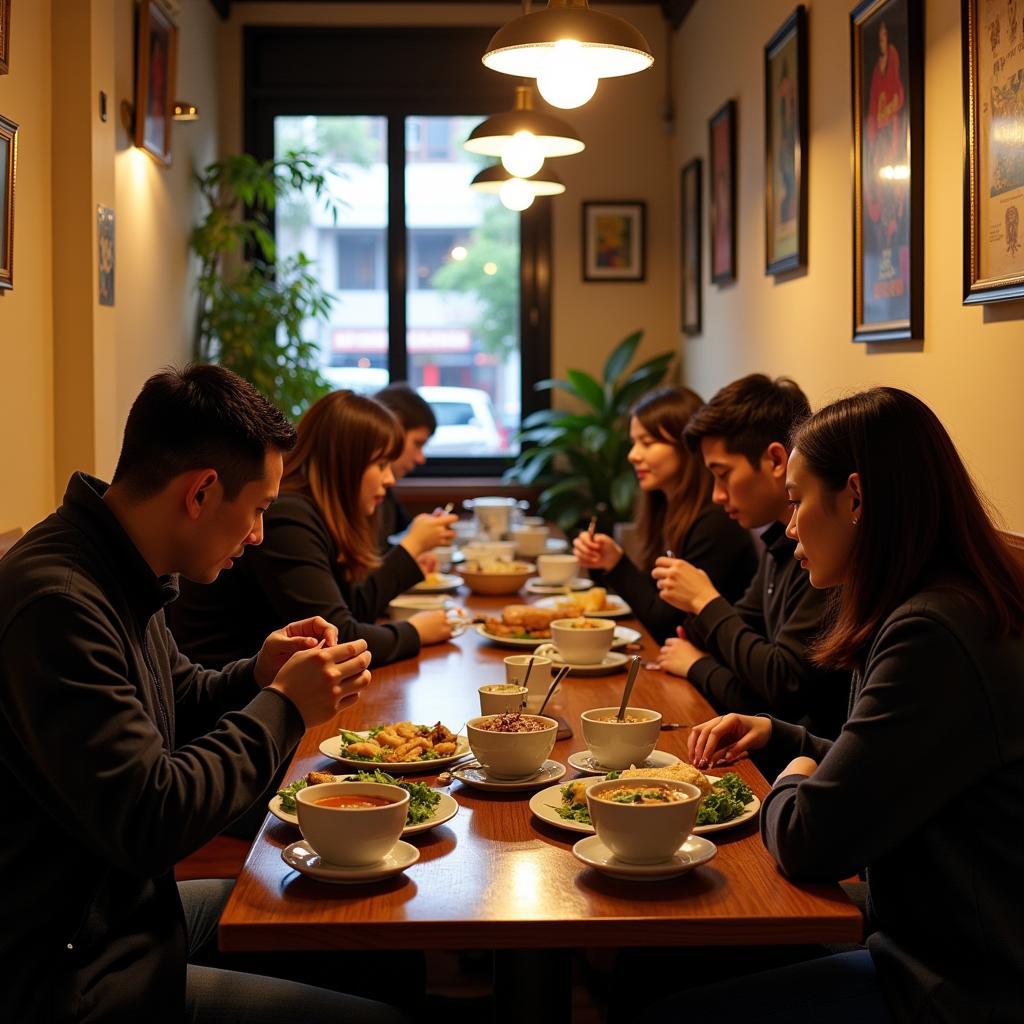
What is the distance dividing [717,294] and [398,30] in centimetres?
235

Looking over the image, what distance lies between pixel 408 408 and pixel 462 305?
2380 millimetres

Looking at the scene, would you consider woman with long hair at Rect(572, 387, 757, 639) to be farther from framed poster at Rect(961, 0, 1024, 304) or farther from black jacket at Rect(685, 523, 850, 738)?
framed poster at Rect(961, 0, 1024, 304)

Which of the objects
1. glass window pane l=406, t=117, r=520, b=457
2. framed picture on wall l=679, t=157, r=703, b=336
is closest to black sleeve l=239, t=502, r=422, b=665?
framed picture on wall l=679, t=157, r=703, b=336

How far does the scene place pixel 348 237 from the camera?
22.3ft

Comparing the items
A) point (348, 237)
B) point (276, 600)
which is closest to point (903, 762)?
point (276, 600)

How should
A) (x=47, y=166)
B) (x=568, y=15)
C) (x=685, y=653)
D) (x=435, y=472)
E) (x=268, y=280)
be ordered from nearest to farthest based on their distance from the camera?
1. (x=568, y=15)
2. (x=685, y=653)
3. (x=47, y=166)
4. (x=268, y=280)
5. (x=435, y=472)

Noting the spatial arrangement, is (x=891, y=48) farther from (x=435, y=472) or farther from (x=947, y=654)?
(x=435, y=472)

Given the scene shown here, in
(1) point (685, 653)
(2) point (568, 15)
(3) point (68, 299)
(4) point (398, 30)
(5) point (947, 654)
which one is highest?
(4) point (398, 30)

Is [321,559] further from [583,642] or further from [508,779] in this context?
[508,779]

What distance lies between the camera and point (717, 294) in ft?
18.3

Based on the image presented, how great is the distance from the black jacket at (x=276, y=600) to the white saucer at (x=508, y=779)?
847mm

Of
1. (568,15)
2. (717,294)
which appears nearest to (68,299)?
(568,15)

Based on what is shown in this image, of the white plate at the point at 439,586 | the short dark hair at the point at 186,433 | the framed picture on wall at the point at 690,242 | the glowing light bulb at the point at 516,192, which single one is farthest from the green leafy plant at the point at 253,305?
the short dark hair at the point at 186,433

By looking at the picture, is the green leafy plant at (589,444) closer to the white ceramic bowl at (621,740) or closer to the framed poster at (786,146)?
the framed poster at (786,146)
